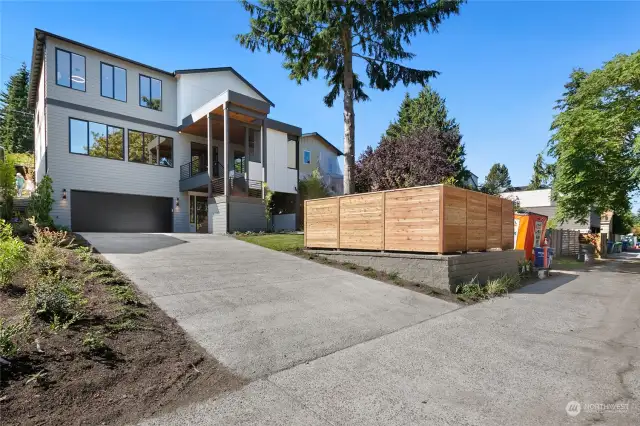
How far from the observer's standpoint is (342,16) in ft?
38.3

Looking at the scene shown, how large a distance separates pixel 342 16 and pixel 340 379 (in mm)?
11963

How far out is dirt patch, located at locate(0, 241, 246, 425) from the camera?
2.61 m

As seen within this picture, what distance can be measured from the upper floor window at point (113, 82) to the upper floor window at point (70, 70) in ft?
2.64

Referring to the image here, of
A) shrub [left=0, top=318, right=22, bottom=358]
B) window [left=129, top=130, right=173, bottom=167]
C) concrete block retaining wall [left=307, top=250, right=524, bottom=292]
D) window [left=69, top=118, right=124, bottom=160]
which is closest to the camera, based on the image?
shrub [left=0, top=318, right=22, bottom=358]

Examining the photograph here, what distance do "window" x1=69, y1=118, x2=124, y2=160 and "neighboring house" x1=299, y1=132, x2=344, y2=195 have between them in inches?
460

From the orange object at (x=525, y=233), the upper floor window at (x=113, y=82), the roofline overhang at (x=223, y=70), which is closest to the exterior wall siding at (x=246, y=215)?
the upper floor window at (x=113, y=82)

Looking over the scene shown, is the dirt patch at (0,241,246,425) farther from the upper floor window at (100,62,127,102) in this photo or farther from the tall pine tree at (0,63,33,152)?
the tall pine tree at (0,63,33,152)

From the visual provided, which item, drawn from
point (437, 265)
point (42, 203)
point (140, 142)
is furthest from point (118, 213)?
point (437, 265)

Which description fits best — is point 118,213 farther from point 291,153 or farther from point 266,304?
point 266,304

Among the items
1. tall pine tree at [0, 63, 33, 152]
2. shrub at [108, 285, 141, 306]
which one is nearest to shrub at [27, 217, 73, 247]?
shrub at [108, 285, 141, 306]

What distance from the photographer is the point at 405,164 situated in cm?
1605

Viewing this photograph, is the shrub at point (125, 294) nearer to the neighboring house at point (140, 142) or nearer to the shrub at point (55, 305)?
the shrub at point (55, 305)

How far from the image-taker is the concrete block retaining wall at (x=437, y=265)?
24.3 ft

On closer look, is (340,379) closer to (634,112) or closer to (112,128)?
(634,112)
